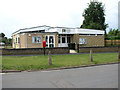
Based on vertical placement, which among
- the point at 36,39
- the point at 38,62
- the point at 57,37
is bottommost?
the point at 38,62

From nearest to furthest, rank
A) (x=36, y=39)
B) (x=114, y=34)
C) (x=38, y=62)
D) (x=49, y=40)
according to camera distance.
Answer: (x=38, y=62), (x=36, y=39), (x=49, y=40), (x=114, y=34)

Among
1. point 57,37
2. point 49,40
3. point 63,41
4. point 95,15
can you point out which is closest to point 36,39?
point 49,40

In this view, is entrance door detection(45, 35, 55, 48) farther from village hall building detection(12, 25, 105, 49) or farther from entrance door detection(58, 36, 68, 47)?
entrance door detection(58, 36, 68, 47)

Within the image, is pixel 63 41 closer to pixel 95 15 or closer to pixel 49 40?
pixel 49 40

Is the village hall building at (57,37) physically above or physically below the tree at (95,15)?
below

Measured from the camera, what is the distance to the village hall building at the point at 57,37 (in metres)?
21.1

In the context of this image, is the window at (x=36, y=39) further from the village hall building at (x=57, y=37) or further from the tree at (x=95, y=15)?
the tree at (x=95, y=15)

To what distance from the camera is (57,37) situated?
22562 mm

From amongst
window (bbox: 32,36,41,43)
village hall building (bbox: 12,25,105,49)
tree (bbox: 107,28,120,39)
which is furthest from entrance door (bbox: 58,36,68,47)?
tree (bbox: 107,28,120,39)

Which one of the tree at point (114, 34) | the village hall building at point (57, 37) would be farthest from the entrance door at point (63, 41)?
the tree at point (114, 34)

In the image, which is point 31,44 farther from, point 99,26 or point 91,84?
point 99,26

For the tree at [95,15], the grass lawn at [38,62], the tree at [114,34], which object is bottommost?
the grass lawn at [38,62]

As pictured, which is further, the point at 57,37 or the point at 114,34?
the point at 114,34

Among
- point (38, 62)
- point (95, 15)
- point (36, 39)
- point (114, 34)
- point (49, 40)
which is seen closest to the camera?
point (38, 62)
